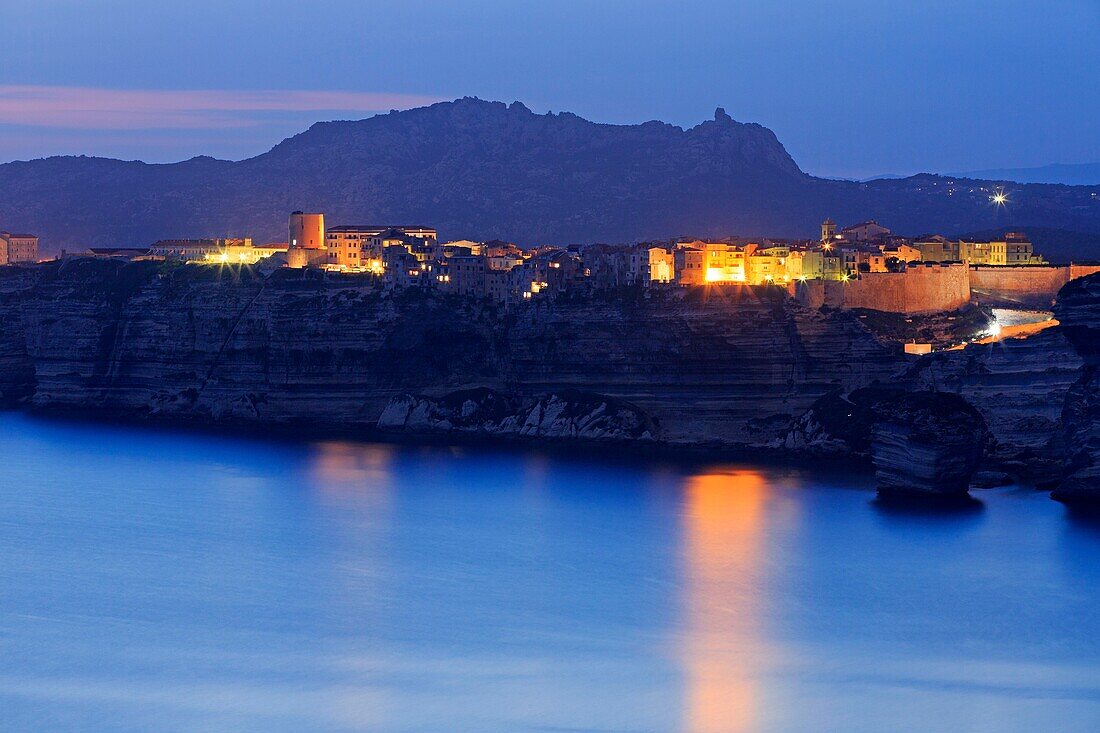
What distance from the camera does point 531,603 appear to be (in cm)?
2855

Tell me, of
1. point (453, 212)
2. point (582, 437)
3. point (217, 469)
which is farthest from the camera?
point (453, 212)

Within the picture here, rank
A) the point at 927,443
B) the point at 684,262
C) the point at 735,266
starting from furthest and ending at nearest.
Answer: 1. the point at 735,266
2. the point at 684,262
3. the point at 927,443

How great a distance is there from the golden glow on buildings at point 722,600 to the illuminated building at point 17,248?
40067 millimetres

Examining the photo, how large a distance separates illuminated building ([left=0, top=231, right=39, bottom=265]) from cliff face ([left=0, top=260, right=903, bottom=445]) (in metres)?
10.5

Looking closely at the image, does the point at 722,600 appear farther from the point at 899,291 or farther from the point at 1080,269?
the point at 1080,269

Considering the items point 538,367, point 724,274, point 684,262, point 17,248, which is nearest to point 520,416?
point 538,367

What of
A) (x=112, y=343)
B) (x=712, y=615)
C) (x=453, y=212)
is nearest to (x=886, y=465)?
(x=712, y=615)

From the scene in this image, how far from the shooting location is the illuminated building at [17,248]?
2808 inches

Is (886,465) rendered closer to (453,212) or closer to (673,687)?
(673,687)

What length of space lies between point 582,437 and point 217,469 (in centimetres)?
903

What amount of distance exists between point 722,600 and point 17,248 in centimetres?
5121

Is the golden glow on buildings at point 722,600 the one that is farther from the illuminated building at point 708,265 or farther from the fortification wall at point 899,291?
the illuminated building at point 708,265

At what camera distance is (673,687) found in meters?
23.5

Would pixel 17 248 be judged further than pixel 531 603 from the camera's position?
Yes
